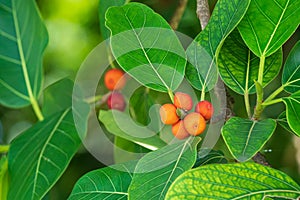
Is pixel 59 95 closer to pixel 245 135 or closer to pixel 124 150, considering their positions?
pixel 124 150

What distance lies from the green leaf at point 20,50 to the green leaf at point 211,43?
44 cm

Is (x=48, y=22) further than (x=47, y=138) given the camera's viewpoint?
Yes

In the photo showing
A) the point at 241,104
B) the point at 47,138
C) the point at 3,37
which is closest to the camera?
the point at 47,138

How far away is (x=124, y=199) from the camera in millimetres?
831

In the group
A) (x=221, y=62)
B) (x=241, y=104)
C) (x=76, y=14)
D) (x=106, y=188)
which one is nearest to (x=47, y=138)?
(x=106, y=188)

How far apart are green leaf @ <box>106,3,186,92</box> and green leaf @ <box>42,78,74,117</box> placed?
44 cm

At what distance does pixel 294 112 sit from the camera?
0.74 metres

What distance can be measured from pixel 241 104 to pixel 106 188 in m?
0.74

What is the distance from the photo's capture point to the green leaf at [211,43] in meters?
0.76

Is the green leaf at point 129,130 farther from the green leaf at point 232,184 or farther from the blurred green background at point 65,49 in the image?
the blurred green background at point 65,49

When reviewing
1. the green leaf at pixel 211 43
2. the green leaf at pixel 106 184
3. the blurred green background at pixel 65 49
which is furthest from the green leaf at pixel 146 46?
the blurred green background at pixel 65 49

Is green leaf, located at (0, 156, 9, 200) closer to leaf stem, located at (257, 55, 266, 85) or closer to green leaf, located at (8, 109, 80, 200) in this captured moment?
green leaf, located at (8, 109, 80, 200)

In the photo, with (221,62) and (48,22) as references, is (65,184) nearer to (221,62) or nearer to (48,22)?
(48,22)

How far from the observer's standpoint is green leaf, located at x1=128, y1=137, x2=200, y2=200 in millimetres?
747
